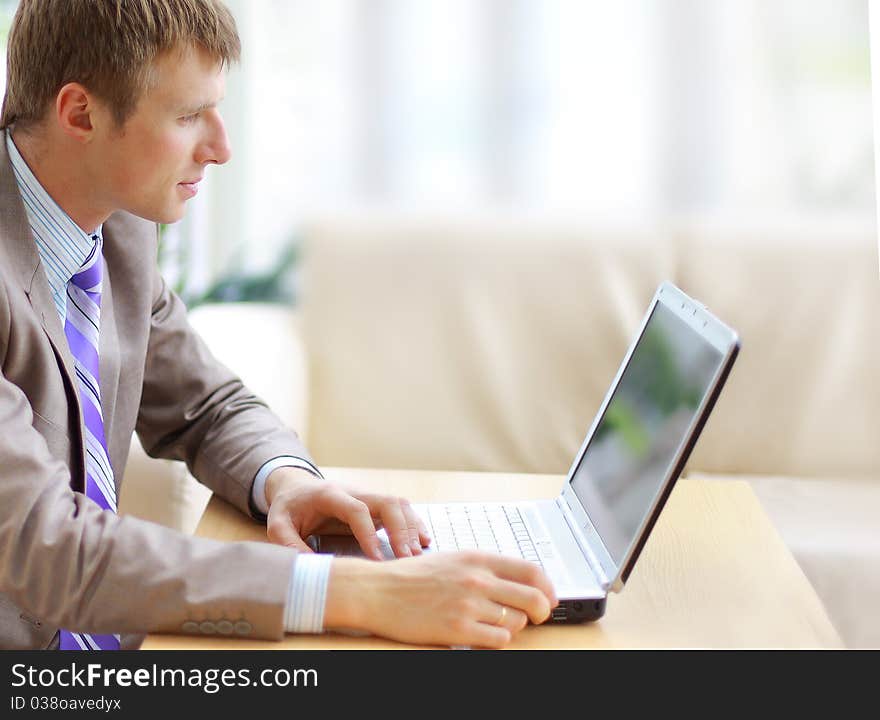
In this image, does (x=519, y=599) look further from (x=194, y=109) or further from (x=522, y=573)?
(x=194, y=109)

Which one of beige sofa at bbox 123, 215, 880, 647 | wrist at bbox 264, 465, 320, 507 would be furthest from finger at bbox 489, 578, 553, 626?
beige sofa at bbox 123, 215, 880, 647

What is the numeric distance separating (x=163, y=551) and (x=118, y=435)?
17.1 inches

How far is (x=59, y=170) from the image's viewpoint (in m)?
1.12

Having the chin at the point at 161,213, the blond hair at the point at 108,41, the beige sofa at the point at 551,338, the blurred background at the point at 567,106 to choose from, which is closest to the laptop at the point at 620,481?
the chin at the point at 161,213

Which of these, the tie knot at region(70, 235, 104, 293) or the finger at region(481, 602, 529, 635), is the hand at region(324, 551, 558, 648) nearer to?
the finger at region(481, 602, 529, 635)

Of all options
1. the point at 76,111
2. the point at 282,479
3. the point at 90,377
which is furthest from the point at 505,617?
the point at 76,111

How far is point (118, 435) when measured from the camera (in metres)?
1.26

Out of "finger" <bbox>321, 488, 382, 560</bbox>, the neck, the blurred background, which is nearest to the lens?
"finger" <bbox>321, 488, 382, 560</bbox>

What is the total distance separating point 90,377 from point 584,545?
0.54m

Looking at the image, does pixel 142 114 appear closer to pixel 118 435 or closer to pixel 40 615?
pixel 118 435

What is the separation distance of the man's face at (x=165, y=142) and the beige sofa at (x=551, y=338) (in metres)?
0.83

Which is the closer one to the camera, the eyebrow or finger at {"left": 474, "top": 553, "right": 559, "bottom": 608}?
finger at {"left": 474, "top": 553, "right": 559, "bottom": 608}

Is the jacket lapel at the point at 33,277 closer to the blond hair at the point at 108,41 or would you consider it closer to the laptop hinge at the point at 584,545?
the blond hair at the point at 108,41

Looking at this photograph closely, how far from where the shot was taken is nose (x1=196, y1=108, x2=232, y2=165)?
112cm
